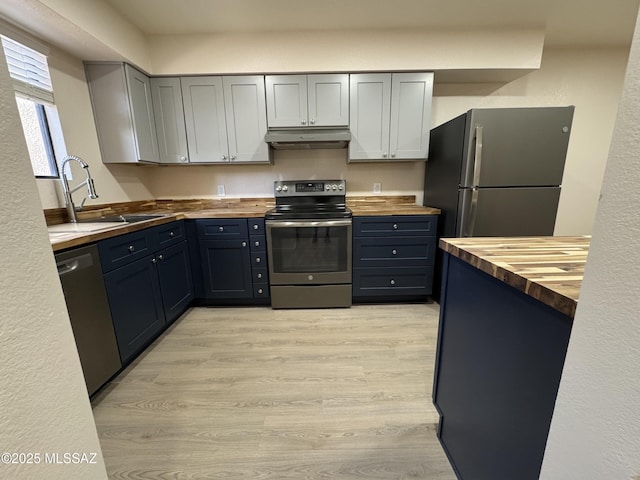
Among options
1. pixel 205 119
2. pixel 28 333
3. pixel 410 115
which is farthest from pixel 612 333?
pixel 205 119

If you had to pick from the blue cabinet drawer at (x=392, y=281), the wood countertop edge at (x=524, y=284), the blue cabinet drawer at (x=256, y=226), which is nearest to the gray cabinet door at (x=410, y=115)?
the blue cabinet drawer at (x=392, y=281)

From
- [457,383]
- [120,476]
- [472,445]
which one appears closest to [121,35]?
[120,476]

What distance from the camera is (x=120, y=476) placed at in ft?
3.54

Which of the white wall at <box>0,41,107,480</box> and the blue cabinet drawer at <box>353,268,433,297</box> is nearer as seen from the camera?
the white wall at <box>0,41,107,480</box>

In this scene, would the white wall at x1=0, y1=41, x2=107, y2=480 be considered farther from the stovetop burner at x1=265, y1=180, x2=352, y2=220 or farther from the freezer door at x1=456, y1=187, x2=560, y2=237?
the freezer door at x1=456, y1=187, x2=560, y2=237

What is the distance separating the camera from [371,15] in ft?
6.97

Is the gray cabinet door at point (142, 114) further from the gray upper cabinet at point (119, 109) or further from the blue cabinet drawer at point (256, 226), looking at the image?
the blue cabinet drawer at point (256, 226)

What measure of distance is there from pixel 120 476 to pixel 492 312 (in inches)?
61.8

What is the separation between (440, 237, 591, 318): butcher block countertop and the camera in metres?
0.56

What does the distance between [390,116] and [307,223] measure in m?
1.31

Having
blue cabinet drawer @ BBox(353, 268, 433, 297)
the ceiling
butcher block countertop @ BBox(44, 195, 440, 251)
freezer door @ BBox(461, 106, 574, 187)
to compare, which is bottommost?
blue cabinet drawer @ BBox(353, 268, 433, 297)

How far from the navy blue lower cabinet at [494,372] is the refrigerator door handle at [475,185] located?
1218 mm

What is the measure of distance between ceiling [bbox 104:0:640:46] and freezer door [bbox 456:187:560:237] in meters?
1.42

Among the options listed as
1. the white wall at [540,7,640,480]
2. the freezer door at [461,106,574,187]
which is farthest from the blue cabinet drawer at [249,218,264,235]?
the white wall at [540,7,640,480]
